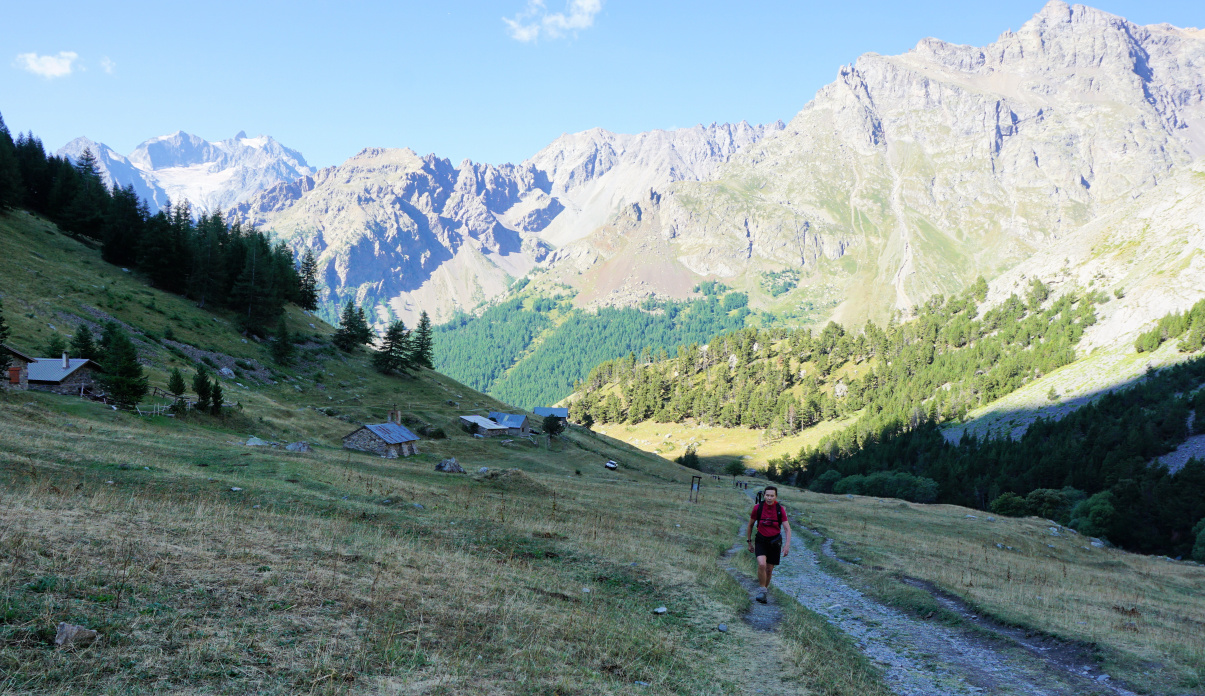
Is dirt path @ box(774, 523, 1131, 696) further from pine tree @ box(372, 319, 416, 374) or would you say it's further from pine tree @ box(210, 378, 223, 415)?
pine tree @ box(372, 319, 416, 374)

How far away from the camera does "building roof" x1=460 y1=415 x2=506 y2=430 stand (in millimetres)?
92250

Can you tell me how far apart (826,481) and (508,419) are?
76.5 m

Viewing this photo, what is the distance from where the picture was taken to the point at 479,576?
1506cm

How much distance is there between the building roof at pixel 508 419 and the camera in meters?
99.1

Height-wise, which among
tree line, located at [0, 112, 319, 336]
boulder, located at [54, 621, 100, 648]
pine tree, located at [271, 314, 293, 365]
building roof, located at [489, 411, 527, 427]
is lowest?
boulder, located at [54, 621, 100, 648]

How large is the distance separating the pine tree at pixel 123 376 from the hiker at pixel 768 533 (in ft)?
160

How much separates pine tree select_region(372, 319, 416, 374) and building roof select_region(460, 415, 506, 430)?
68.9 feet

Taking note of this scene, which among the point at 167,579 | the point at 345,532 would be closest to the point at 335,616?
the point at 167,579

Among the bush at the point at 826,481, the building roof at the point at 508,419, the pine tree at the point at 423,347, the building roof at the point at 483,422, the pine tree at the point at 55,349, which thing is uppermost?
the pine tree at the point at 423,347

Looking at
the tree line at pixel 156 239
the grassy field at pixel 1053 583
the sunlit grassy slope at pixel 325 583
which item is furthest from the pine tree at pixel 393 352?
the grassy field at pixel 1053 583

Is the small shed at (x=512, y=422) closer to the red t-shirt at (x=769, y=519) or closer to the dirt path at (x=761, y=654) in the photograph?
the red t-shirt at (x=769, y=519)

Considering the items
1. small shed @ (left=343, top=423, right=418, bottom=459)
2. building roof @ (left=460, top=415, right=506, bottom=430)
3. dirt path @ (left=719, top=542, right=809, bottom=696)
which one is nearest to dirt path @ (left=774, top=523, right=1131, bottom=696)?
dirt path @ (left=719, top=542, right=809, bottom=696)

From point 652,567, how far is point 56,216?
121989 mm

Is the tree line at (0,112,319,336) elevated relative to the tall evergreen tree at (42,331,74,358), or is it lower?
elevated
